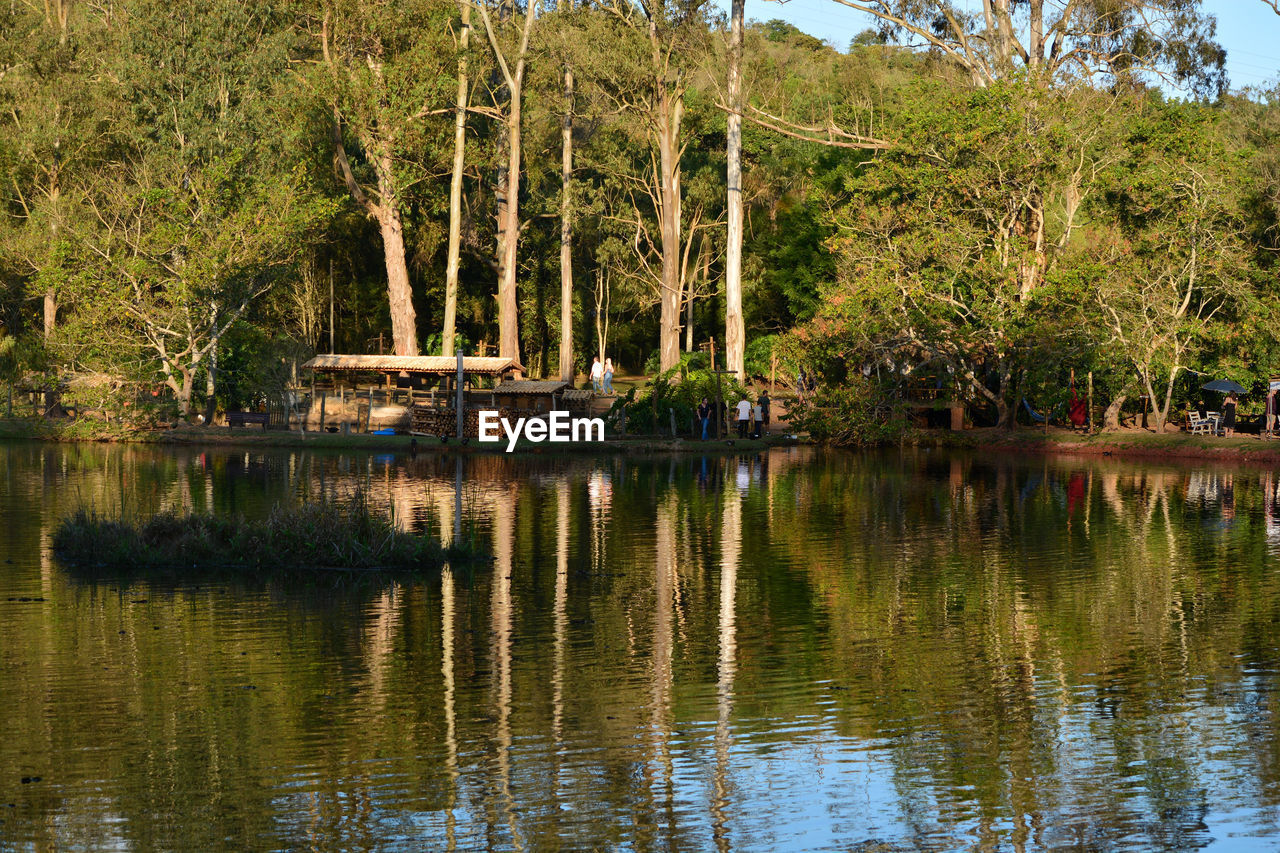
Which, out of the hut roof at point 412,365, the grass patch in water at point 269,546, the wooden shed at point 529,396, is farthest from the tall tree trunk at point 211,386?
the grass patch in water at point 269,546

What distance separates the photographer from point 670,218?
5622cm

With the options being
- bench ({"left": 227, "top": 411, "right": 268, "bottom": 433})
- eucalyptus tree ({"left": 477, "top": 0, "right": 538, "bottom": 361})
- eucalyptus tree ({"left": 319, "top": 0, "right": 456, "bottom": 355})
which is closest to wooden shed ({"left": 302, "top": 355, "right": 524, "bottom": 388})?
eucalyptus tree ({"left": 477, "top": 0, "right": 538, "bottom": 361})

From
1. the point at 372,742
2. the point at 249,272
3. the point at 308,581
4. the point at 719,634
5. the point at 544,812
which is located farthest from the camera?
the point at 249,272

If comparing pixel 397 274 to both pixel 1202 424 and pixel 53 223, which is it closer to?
pixel 53 223

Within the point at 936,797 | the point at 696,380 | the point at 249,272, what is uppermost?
the point at 249,272

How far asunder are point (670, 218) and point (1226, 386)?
72.3 ft

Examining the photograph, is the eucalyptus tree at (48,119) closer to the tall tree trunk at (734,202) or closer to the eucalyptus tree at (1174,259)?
the tall tree trunk at (734,202)

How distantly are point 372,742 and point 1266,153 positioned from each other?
4581 cm

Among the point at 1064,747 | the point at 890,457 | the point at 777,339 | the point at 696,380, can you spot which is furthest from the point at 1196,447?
the point at 1064,747

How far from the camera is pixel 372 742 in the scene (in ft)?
32.3

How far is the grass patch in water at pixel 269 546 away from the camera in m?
17.5

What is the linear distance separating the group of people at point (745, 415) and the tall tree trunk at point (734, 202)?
4.90 m

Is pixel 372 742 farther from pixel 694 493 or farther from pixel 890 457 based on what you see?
pixel 890 457

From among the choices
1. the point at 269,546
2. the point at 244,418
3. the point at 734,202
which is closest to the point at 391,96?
the point at 734,202
